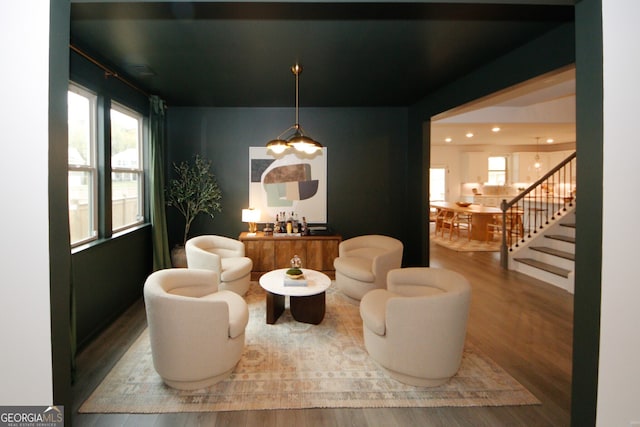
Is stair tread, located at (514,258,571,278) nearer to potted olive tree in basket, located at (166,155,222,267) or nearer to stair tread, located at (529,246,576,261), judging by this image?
stair tread, located at (529,246,576,261)

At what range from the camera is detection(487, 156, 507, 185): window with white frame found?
1327 centimetres

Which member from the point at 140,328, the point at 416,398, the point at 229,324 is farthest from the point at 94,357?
the point at 416,398

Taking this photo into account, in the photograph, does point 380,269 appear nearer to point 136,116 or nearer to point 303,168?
point 303,168

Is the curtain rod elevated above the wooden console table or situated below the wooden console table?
above

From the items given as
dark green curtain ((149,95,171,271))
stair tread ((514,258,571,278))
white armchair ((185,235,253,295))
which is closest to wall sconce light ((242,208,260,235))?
white armchair ((185,235,253,295))

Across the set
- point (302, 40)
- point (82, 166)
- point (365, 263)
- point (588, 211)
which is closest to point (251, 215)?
point (365, 263)

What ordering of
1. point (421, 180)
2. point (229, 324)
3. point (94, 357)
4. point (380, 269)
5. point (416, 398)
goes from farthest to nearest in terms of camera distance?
point (421, 180) < point (380, 269) < point (94, 357) < point (229, 324) < point (416, 398)

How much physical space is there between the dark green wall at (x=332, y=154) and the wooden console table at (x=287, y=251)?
71 centimetres

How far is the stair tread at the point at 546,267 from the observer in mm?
5523

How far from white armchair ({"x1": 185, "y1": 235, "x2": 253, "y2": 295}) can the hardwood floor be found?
928 millimetres

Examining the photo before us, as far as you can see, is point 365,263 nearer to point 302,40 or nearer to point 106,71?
point 302,40

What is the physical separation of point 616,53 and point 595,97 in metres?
0.24

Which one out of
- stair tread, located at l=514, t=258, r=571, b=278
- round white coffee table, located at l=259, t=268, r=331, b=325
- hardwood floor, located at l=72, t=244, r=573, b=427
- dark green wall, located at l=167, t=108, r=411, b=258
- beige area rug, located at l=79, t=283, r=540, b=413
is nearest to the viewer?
hardwood floor, located at l=72, t=244, r=573, b=427

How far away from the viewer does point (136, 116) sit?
200 inches
